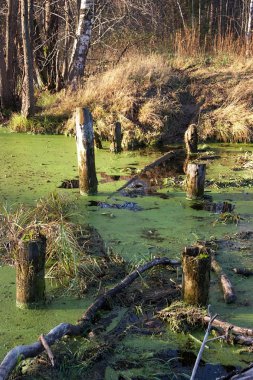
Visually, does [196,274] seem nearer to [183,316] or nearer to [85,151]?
[183,316]

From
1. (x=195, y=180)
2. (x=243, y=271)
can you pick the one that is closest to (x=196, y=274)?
(x=243, y=271)

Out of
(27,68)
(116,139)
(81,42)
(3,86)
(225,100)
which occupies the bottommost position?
(116,139)

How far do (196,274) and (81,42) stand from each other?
9389 millimetres

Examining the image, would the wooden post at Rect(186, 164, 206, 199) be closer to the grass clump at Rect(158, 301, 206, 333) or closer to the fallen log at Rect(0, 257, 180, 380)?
the fallen log at Rect(0, 257, 180, 380)

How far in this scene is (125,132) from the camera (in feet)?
33.7

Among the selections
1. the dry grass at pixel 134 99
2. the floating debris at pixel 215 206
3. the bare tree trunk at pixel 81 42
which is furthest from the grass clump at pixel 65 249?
the bare tree trunk at pixel 81 42

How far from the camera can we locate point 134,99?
1089 centimetres

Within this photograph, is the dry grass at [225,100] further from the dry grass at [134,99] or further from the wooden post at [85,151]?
the wooden post at [85,151]

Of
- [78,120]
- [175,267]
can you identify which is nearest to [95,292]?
[175,267]

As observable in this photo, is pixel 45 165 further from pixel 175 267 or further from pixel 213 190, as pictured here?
pixel 175 267

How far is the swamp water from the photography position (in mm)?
3803

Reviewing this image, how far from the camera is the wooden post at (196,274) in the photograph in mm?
3863

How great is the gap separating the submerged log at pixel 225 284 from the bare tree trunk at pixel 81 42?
8358 mm

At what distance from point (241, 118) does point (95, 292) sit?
6.95 meters
